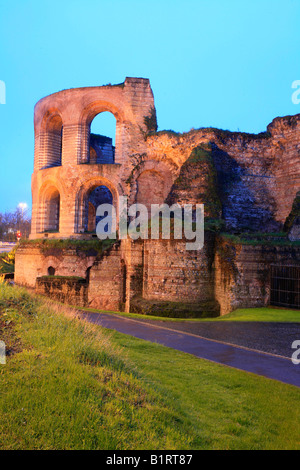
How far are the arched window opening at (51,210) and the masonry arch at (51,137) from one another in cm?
190

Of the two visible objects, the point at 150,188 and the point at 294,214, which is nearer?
the point at 294,214

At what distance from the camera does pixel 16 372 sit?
4273 millimetres

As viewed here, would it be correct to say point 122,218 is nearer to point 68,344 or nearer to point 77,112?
point 77,112

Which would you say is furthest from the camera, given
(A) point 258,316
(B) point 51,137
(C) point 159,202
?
(B) point 51,137

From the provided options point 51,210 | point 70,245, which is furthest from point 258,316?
point 51,210

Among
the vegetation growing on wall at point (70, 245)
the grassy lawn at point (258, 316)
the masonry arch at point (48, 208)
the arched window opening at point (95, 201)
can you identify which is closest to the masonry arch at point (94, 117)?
the masonry arch at point (48, 208)

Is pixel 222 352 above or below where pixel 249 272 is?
below

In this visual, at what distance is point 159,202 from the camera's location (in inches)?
890

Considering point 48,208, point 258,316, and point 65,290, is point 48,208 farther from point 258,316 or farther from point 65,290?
point 258,316

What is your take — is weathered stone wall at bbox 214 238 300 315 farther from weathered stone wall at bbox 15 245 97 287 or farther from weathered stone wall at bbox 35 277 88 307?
weathered stone wall at bbox 15 245 97 287

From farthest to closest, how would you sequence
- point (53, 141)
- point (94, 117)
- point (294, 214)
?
1. point (53, 141)
2. point (94, 117)
3. point (294, 214)

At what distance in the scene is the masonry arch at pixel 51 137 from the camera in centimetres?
2542

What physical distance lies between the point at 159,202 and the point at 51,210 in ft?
25.1
